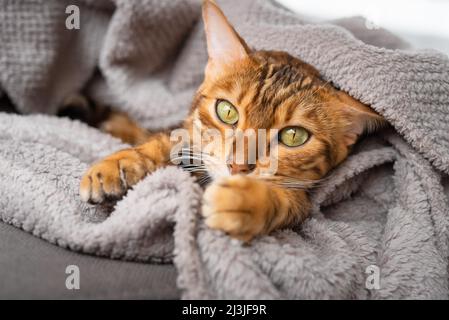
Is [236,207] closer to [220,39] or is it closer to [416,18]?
[220,39]

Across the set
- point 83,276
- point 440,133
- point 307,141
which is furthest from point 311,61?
point 83,276

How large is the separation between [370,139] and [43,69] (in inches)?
40.4

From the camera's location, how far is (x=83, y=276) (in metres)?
0.83

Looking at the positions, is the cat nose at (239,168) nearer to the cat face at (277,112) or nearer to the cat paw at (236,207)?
the cat face at (277,112)

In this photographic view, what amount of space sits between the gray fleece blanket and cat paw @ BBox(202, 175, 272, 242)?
0.03 metres

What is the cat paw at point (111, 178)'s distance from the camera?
3.19 ft

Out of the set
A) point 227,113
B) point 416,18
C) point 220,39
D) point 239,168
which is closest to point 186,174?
point 239,168

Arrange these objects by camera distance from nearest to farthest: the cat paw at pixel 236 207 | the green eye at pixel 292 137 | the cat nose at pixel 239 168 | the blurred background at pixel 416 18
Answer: the cat paw at pixel 236 207
the cat nose at pixel 239 168
the green eye at pixel 292 137
the blurred background at pixel 416 18

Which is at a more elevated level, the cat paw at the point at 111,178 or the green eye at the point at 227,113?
the green eye at the point at 227,113

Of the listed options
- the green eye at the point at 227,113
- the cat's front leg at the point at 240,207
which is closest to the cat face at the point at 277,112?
the green eye at the point at 227,113

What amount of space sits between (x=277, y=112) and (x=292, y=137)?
0.07 meters

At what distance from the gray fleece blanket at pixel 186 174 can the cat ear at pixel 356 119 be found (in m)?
0.02

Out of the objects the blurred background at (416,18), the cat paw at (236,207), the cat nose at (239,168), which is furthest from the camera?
the blurred background at (416,18)

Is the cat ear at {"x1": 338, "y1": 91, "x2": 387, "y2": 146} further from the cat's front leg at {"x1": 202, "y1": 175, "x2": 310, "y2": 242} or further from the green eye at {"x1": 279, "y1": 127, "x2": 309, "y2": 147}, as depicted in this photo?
the cat's front leg at {"x1": 202, "y1": 175, "x2": 310, "y2": 242}
